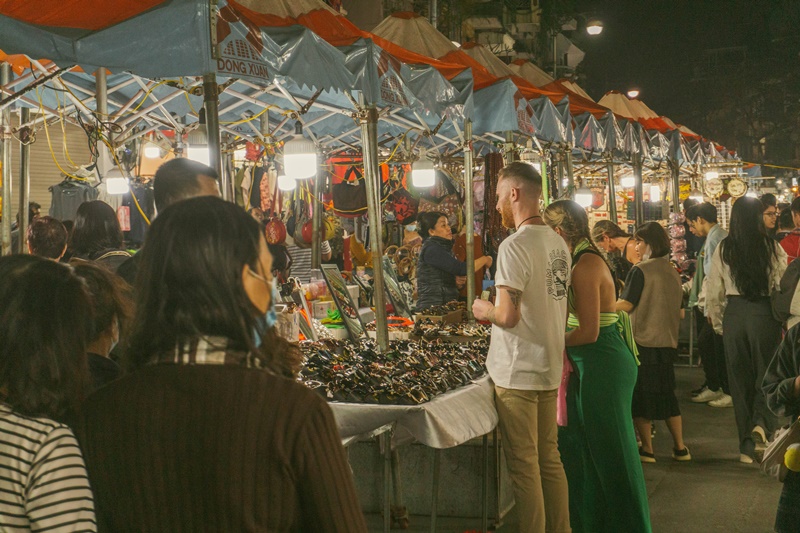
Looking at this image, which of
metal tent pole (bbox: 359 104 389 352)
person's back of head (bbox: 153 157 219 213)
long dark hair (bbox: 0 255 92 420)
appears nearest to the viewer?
long dark hair (bbox: 0 255 92 420)

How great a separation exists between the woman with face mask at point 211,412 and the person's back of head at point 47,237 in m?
4.66

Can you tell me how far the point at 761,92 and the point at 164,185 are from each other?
178 feet

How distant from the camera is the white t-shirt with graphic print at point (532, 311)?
4973mm

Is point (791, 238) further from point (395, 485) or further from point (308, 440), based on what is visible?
point (308, 440)

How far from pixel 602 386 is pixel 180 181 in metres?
3.17

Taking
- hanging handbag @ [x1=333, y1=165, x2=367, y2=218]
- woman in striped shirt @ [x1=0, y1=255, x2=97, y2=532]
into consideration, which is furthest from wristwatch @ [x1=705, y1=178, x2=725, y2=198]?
woman in striped shirt @ [x1=0, y1=255, x2=97, y2=532]

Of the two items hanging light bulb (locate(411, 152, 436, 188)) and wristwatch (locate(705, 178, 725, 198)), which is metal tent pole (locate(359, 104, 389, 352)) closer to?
hanging light bulb (locate(411, 152, 436, 188))

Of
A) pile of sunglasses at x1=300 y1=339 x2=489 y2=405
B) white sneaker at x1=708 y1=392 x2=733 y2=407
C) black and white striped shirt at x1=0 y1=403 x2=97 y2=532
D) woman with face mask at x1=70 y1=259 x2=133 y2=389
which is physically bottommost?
white sneaker at x1=708 y1=392 x2=733 y2=407

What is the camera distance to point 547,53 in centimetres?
3969

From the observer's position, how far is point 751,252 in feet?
25.6

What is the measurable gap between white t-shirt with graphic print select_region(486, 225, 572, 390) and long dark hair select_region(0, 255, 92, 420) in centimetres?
311

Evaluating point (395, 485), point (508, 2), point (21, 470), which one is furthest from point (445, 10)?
point (21, 470)

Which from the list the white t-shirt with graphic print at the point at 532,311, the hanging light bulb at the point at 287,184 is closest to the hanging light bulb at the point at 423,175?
the hanging light bulb at the point at 287,184

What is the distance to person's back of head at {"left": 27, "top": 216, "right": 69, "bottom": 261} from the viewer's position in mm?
6125
